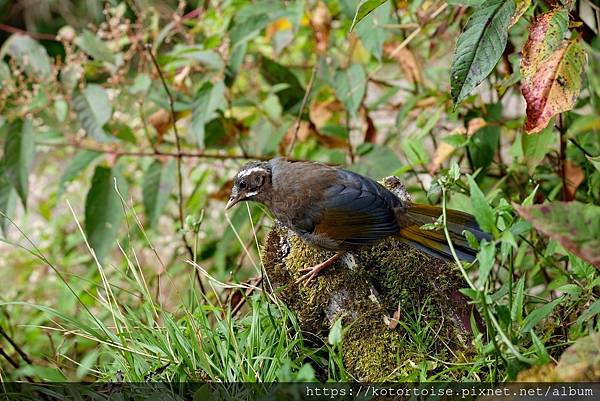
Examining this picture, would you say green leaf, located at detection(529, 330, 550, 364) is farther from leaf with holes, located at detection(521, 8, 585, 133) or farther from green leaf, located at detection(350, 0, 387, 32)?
green leaf, located at detection(350, 0, 387, 32)

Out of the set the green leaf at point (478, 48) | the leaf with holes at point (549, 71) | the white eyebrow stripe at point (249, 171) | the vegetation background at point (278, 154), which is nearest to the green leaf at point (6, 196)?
the vegetation background at point (278, 154)

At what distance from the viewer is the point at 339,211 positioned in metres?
2.47

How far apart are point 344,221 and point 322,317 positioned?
351 millimetres

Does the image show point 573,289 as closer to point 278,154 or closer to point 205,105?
point 205,105

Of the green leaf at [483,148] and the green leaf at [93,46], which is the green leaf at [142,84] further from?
the green leaf at [483,148]

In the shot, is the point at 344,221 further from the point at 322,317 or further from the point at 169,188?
the point at 169,188

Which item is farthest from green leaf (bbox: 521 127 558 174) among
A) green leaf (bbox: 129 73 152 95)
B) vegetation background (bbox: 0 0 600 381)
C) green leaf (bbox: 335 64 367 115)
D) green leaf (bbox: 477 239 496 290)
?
green leaf (bbox: 129 73 152 95)

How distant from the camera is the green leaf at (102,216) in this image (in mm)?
3303

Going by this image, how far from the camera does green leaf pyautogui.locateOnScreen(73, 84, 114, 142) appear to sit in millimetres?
3270

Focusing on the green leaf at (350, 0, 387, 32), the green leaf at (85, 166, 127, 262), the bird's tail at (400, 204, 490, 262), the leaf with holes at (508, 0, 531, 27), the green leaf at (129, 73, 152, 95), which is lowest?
the green leaf at (85, 166, 127, 262)

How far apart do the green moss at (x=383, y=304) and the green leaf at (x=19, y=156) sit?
4.46 ft

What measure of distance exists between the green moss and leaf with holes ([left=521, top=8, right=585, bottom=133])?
1.89 feet

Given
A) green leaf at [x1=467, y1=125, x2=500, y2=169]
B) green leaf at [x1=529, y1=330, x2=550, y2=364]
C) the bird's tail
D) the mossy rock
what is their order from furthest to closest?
green leaf at [x1=467, y1=125, x2=500, y2=169] < the bird's tail < the mossy rock < green leaf at [x1=529, y1=330, x2=550, y2=364]

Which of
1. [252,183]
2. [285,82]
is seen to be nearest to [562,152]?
[252,183]
